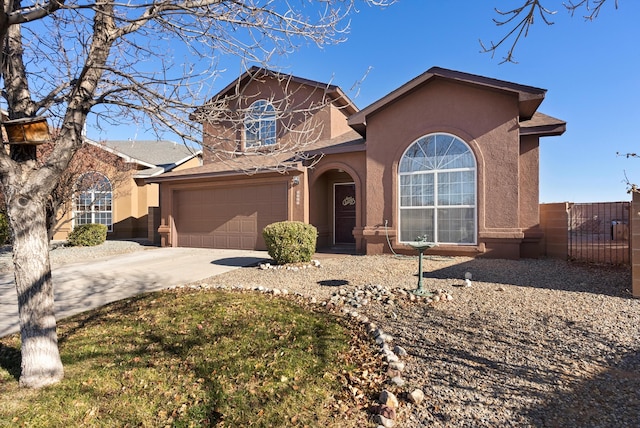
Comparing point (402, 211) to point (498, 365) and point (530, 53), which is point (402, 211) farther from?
point (498, 365)

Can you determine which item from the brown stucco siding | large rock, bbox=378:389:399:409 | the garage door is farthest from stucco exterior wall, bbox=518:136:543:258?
large rock, bbox=378:389:399:409

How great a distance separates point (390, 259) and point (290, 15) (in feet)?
23.7

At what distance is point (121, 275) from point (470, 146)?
10.0 meters

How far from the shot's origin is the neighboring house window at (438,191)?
31.8 ft

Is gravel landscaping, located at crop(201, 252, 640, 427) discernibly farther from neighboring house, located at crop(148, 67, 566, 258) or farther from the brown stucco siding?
neighboring house, located at crop(148, 67, 566, 258)

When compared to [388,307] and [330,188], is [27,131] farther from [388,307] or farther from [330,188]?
[330,188]

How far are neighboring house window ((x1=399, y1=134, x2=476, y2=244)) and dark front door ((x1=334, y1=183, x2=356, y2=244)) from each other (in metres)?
3.29

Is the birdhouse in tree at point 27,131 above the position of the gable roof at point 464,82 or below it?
below

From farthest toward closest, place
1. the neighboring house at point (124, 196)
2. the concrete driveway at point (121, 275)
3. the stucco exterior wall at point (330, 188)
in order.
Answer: the neighboring house at point (124, 196) < the stucco exterior wall at point (330, 188) < the concrete driveway at point (121, 275)

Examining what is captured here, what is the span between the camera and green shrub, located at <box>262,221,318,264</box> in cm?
898

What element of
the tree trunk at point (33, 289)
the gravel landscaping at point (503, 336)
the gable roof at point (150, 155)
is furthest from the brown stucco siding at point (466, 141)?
the gable roof at point (150, 155)

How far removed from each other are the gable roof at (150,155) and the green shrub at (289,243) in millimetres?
10402

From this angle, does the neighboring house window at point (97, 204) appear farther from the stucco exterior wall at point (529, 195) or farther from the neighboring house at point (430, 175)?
the stucco exterior wall at point (529, 195)

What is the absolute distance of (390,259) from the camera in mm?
9781
